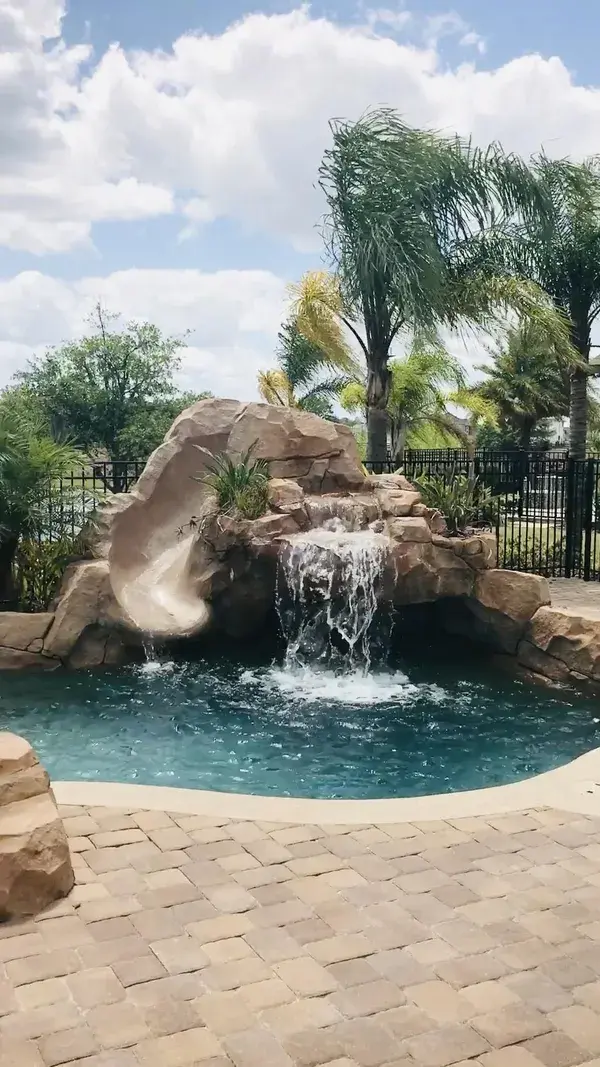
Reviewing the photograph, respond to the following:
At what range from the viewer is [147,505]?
12.1m

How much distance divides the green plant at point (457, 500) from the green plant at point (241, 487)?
2.33 metres

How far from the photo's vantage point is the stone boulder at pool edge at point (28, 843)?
427cm

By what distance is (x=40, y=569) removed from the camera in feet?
38.0

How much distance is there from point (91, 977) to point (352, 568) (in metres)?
7.00

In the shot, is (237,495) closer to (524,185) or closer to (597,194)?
(524,185)

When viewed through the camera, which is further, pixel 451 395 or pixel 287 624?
pixel 451 395

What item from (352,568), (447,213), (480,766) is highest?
(447,213)

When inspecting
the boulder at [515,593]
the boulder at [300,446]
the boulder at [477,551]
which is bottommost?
the boulder at [515,593]

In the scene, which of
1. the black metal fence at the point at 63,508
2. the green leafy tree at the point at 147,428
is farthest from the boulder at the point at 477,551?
the green leafy tree at the point at 147,428

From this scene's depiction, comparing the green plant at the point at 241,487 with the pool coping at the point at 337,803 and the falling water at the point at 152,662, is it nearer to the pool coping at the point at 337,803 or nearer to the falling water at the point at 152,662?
the falling water at the point at 152,662

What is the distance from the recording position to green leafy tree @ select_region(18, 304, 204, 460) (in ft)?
85.5

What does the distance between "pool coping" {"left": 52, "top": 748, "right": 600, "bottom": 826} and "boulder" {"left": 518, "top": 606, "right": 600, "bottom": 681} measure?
410cm

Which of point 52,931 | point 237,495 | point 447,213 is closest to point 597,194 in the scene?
point 447,213

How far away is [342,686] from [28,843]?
5.96 m
